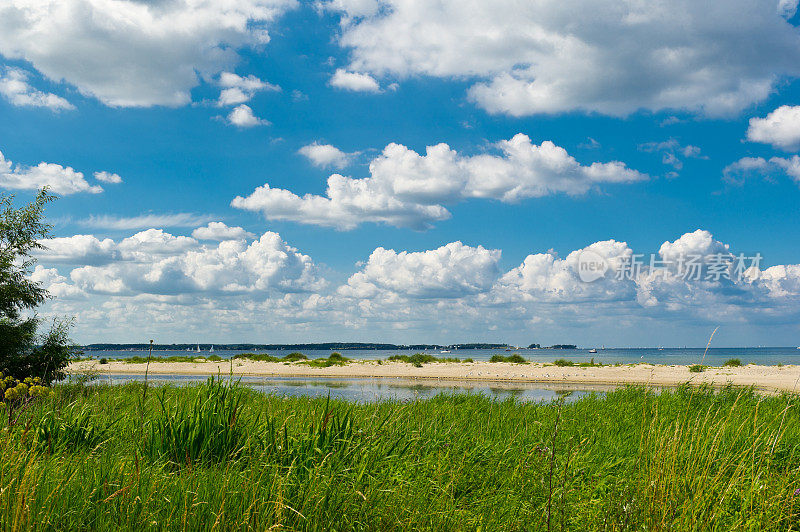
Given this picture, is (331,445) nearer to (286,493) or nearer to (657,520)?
(286,493)

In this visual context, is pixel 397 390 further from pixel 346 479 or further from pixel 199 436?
pixel 346 479

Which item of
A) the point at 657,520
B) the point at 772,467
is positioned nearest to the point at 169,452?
the point at 657,520

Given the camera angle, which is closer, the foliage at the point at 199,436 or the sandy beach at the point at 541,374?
the foliage at the point at 199,436

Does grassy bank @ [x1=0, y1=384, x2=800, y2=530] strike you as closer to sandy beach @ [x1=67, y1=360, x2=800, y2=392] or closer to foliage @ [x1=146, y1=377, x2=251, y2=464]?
foliage @ [x1=146, y1=377, x2=251, y2=464]

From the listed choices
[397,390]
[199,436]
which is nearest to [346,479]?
[199,436]

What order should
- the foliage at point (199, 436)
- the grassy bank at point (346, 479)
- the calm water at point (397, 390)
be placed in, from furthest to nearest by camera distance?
the calm water at point (397, 390) < the foliage at point (199, 436) < the grassy bank at point (346, 479)

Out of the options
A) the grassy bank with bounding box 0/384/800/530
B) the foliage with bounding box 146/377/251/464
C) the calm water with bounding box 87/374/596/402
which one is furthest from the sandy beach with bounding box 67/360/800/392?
the foliage with bounding box 146/377/251/464

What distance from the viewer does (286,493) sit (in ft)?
15.6

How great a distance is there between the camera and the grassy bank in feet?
14.1

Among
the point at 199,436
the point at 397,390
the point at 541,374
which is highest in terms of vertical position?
the point at 199,436

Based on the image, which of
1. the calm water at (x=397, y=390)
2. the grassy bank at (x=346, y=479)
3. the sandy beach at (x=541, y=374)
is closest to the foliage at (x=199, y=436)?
the grassy bank at (x=346, y=479)

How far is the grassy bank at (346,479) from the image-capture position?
14.1 ft

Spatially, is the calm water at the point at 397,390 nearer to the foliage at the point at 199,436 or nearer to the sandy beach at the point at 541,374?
the sandy beach at the point at 541,374

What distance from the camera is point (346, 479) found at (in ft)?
17.6
